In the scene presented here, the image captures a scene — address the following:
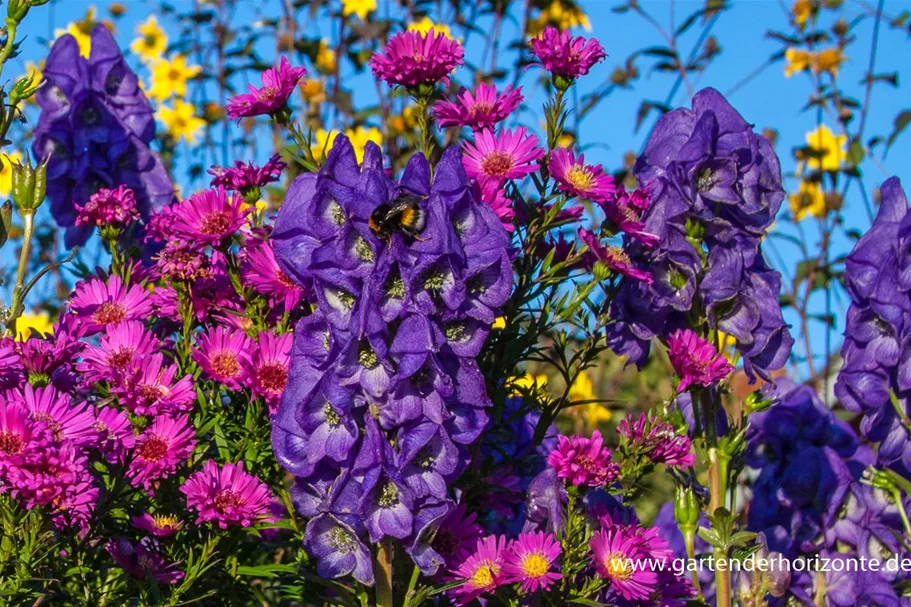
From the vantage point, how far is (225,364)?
196 centimetres

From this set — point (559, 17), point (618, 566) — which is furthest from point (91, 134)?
point (559, 17)

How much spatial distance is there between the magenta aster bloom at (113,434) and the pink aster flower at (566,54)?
0.99m

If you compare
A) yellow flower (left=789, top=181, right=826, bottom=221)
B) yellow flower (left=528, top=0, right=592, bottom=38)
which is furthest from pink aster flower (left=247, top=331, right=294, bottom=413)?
yellow flower (left=789, top=181, right=826, bottom=221)

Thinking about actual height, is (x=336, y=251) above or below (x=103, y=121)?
below

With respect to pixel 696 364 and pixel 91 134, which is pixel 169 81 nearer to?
pixel 91 134

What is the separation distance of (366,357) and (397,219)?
8.4 inches

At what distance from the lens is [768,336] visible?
235cm

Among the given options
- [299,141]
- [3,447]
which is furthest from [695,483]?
[3,447]

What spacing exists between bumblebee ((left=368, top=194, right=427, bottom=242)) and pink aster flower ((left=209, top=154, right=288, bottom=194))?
47 cm

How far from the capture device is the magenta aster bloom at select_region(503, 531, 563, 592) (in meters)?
1.82

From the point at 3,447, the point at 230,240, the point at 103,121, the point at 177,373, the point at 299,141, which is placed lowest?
the point at 3,447

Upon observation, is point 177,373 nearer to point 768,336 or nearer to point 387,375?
point 387,375

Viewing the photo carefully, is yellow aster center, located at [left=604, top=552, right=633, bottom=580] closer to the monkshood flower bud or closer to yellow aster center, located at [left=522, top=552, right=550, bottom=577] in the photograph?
yellow aster center, located at [left=522, top=552, right=550, bottom=577]

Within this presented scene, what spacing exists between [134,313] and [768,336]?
1278 millimetres
